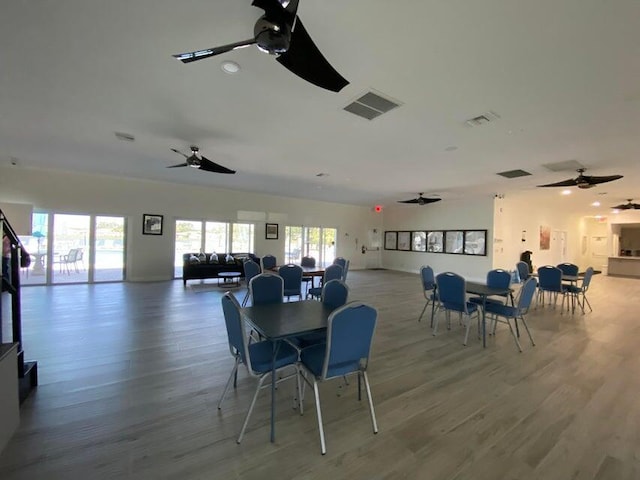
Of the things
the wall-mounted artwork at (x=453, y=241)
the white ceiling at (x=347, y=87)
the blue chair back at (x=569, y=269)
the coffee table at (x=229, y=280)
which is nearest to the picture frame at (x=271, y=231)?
the coffee table at (x=229, y=280)

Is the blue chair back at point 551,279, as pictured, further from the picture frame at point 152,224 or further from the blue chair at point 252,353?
the picture frame at point 152,224

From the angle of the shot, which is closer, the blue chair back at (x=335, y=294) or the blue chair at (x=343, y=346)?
the blue chair at (x=343, y=346)

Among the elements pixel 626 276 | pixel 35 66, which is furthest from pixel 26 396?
pixel 626 276

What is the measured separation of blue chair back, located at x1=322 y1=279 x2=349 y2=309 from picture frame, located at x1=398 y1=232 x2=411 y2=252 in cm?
996

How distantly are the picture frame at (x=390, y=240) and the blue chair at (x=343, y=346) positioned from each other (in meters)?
11.3

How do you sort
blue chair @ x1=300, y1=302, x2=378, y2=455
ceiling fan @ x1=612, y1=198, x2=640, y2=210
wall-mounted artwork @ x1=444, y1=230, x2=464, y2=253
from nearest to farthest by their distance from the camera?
blue chair @ x1=300, y1=302, x2=378, y2=455
ceiling fan @ x1=612, y1=198, x2=640, y2=210
wall-mounted artwork @ x1=444, y1=230, x2=464, y2=253

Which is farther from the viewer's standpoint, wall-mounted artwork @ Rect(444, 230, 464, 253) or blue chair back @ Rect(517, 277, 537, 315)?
wall-mounted artwork @ Rect(444, 230, 464, 253)

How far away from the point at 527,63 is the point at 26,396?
5.11 m

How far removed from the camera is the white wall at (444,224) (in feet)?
31.6

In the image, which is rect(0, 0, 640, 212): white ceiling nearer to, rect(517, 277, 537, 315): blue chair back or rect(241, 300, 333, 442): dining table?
rect(517, 277, 537, 315): blue chair back

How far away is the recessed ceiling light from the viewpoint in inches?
100

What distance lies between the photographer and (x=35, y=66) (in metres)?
2.66

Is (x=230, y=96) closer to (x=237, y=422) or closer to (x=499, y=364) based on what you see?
(x=237, y=422)

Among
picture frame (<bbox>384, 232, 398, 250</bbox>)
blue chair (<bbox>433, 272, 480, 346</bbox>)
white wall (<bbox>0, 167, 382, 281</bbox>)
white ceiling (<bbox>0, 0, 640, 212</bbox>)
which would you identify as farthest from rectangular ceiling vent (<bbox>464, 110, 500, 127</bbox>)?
picture frame (<bbox>384, 232, 398, 250</bbox>)
